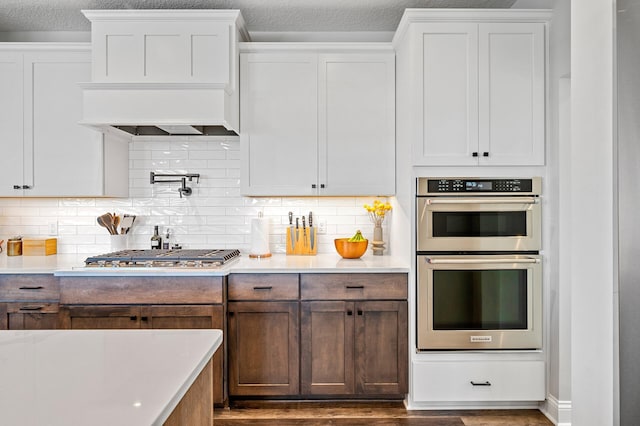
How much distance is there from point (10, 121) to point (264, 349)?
235 centimetres

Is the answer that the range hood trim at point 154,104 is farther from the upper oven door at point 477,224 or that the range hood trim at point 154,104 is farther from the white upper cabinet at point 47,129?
the upper oven door at point 477,224

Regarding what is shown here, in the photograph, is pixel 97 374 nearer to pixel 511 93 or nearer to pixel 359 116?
pixel 359 116

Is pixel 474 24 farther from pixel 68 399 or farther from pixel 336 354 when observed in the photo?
pixel 68 399

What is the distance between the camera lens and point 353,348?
8.98 feet

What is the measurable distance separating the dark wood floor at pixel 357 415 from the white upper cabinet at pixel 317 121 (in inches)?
55.1

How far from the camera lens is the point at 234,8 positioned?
9.91 feet

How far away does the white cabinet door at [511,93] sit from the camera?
8.63ft

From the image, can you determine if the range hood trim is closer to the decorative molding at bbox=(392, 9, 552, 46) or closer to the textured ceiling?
the textured ceiling

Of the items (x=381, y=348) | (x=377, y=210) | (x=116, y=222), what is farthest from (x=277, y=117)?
(x=381, y=348)

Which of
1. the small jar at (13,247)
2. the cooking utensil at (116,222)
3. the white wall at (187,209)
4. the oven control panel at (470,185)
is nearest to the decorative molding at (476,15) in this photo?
the oven control panel at (470,185)

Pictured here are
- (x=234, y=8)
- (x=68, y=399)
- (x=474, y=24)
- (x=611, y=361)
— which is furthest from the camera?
(x=234, y=8)

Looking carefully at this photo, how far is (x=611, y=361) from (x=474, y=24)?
217cm

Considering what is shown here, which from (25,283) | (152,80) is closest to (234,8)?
(152,80)

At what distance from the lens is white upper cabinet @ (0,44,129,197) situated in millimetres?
3016
